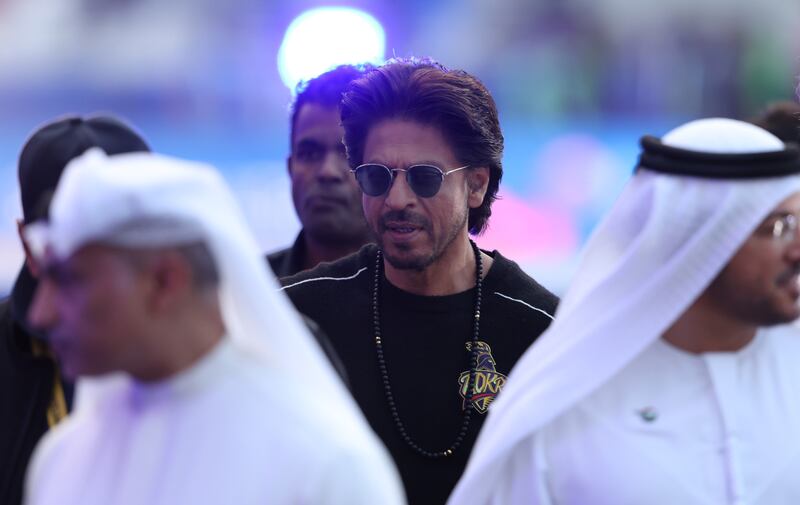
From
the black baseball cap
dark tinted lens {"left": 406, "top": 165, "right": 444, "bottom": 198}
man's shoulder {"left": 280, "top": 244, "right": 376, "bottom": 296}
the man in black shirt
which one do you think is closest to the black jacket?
the black baseball cap

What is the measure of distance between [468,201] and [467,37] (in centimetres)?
751

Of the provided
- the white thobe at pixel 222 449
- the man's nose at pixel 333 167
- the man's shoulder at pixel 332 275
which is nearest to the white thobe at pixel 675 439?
the white thobe at pixel 222 449

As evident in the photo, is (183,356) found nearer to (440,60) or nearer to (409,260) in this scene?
(409,260)

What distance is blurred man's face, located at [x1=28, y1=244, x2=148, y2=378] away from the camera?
105 inches

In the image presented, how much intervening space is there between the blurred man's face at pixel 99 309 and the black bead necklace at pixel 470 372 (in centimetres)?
153

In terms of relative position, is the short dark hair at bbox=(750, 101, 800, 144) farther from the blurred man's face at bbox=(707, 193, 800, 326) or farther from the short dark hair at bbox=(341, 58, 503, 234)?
the blurred man's face at bbox=(707, 193, 800, 326)

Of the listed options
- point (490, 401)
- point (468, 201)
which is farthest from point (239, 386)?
point (468, 201)

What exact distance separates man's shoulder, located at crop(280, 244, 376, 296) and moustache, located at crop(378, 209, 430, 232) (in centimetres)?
23

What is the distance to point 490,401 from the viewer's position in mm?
4141

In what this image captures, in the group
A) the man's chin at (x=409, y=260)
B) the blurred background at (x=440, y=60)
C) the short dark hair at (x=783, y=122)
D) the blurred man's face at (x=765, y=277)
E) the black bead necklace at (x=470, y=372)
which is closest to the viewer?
the blurred man's face at (x=765, y=277)

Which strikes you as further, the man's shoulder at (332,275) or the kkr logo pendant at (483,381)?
the man's shoulder at (332,275)

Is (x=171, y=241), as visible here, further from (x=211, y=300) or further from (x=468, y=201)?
(x=468, y=201)

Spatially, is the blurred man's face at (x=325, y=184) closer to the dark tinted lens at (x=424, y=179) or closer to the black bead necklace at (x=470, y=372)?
the black bead necklace at (x=470, y=372)

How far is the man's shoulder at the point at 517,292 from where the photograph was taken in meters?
4.34
